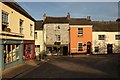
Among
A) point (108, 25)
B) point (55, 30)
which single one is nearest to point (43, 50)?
point (55, 30)

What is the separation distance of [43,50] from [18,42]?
22403mm

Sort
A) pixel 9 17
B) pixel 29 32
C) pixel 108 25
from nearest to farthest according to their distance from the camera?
1. pixel 9 17
2. pixel 29 32
3. pixel 108 25

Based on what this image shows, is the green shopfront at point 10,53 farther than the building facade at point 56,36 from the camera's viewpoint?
No

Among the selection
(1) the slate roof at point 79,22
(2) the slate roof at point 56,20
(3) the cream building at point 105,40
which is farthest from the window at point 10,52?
(3) the cream building at point 105,40

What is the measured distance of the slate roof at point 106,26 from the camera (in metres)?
45.2

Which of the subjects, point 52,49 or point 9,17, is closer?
point 9,17

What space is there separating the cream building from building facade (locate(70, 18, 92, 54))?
4.99 feet

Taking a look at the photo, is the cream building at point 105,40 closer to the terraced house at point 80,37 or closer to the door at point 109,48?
the door at point 109,48

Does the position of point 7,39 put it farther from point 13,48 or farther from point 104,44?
point 104,44

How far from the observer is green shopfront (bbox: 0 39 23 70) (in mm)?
17823

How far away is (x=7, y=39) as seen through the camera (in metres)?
18.7

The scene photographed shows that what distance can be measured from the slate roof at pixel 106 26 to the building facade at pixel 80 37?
6.79 ft

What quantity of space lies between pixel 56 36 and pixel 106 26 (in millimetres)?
10931

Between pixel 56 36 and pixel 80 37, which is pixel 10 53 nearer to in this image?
pixel 56 36
